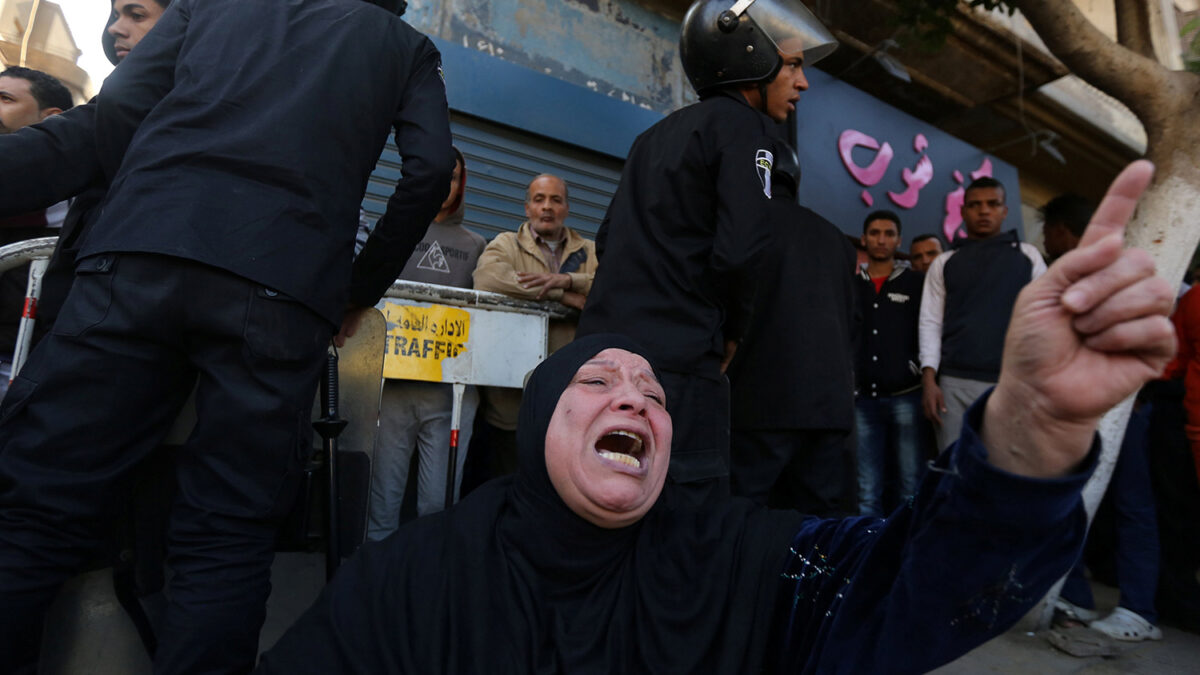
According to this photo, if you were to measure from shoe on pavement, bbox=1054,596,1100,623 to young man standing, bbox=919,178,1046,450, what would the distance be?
866 millimetres

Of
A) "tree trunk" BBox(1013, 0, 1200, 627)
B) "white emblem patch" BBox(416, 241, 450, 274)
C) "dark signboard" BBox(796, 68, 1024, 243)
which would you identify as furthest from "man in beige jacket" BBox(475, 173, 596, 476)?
"dark signboard" BBox(796, 68, 1024, 243)

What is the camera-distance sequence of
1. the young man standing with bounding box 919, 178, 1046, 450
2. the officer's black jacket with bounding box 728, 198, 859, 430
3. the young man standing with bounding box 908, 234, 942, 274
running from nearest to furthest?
the officer's black jacket with bounding box 728, 198, 859, 430
the young man standing with bounding box 919, 178, 1046, 450
the young man standing with bounding box 908, 234, 942, 274

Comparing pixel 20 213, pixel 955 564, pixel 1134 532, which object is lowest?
pixel 1134 532

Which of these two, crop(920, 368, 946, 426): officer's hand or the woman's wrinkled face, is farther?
crop(920, 368, 946, 426): officer's hand

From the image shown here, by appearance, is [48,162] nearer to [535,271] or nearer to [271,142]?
[271,142]

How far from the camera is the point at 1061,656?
304 centimetres

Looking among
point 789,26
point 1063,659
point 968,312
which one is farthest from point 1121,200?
point 968,312

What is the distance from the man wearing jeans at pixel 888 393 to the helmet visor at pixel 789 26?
5.39 feet

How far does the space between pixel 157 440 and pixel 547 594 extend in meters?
1.03

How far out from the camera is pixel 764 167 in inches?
92.0

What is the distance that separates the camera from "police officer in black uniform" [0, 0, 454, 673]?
5.09 ft

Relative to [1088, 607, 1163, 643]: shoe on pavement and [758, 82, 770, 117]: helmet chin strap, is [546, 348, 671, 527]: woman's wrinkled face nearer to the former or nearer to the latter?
[758, 82, 770, 117]: helmet chin strap

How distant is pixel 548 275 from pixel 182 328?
180 centimetres

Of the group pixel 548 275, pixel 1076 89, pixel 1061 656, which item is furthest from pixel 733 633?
pixel 1076 89
